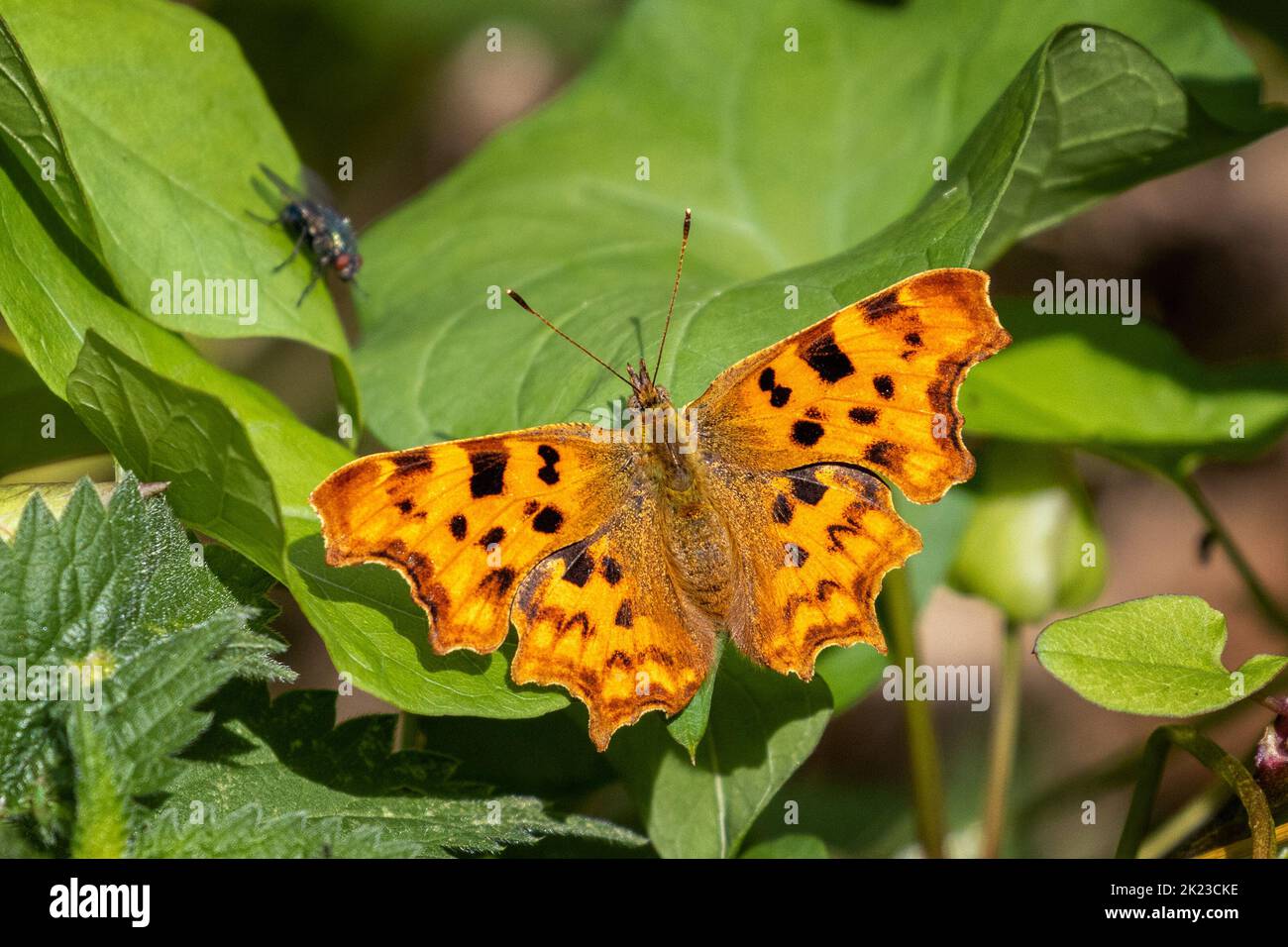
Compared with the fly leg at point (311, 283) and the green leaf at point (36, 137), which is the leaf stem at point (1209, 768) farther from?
the green leaf at point (36, 137)

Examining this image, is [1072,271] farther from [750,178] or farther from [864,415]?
[864,415]

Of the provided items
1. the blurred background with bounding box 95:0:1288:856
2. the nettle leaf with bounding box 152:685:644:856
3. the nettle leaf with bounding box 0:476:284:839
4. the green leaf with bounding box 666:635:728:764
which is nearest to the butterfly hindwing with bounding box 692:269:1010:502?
the green leaf with bounding box 666:635:728:764

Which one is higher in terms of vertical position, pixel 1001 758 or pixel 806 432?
pixel 806 432

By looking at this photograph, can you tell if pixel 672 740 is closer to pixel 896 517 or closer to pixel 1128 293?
pixel 896 517

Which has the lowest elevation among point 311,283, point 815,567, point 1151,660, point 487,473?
point 1151,660

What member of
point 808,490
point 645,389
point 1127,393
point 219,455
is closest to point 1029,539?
point 1127,393
